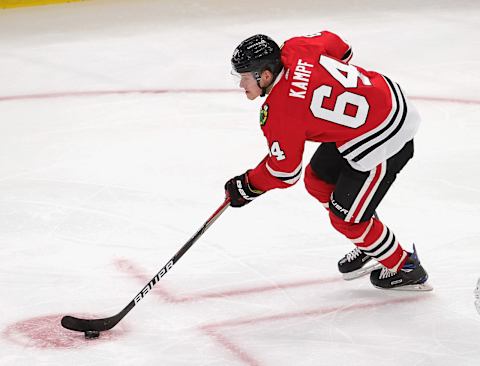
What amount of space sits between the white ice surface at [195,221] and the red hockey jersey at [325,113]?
494 millimetres

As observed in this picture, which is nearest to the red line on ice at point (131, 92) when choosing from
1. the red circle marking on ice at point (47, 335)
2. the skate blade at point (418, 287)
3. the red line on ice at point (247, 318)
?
the red line on ice at point (247, 318)

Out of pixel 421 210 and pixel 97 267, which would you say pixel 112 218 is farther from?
pixel 421 210

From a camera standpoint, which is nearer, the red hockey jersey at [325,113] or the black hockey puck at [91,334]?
the red hockey jersey at [325,113]

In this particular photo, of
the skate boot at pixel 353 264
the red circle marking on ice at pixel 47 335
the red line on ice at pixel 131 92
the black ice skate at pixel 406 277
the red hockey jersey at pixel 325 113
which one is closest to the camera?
the red hockey jersey at pixel 325 113

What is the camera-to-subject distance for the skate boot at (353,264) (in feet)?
11.2

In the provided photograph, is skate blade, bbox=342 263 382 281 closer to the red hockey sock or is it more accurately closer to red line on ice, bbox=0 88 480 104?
the red hockey sock

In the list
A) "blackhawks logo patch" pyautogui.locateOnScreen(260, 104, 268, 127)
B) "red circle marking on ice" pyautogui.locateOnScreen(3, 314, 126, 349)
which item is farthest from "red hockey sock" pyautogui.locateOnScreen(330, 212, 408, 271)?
"red circle marking on ice" pyautogui.locateOnScreen(3, 314, 126, 349)

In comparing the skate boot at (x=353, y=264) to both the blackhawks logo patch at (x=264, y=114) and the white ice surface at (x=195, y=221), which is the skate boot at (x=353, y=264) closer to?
the white ice surface at (x=195, y=221)

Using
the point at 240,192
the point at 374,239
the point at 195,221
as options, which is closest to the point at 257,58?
the point at 240,192

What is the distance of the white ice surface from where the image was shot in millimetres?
3068

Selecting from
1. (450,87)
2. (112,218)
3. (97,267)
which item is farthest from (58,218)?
(450,87)

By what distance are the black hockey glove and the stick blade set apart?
523 mm

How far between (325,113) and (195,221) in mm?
1183

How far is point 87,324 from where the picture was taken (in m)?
3.07
